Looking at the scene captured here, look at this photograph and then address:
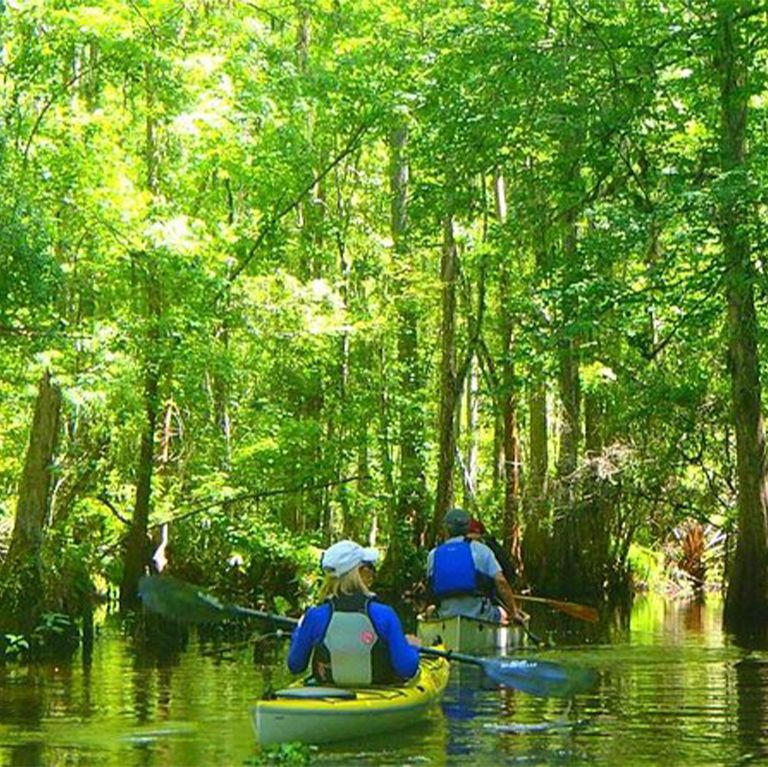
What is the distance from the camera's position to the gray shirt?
1380 centimetres

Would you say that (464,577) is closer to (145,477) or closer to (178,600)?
(178,600)

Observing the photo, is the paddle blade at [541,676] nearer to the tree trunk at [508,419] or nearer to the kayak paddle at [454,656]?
the kayak paddle at [454,656]

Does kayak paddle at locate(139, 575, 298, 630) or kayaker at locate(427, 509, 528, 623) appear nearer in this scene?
kayak paddle at locate(139, 575, 298, 630)

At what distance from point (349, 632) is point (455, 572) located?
14.3 ft

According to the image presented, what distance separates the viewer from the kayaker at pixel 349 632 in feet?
31.1

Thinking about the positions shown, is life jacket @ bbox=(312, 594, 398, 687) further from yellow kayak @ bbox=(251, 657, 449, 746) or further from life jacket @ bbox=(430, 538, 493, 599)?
life jacket @ bbox=(430, 538, 493, 599)

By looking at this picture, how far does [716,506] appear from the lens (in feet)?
82.2

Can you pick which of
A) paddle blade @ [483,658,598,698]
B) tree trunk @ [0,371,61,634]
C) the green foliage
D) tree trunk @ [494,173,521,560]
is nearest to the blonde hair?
paddle blade @ [483,658,598,698]

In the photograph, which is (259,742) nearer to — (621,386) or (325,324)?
(325,324)

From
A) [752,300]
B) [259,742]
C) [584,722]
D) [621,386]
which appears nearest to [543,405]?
[621,386]

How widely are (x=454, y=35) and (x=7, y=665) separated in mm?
9585

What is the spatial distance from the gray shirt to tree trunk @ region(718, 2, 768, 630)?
14.2 ft

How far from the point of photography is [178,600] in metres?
12.1

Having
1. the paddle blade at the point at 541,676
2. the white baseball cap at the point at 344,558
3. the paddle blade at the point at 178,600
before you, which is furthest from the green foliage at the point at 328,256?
the paddle blade at the point at 541,676
